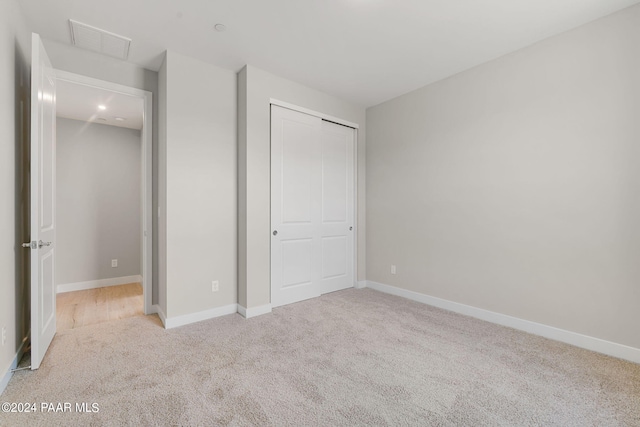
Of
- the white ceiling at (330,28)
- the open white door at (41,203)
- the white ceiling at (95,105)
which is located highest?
the white ceiling at (330,28)

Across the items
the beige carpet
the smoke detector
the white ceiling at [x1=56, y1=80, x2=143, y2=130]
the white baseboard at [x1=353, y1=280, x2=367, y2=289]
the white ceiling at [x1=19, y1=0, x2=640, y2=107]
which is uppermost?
the white ceiling at [x1=19, y1=0, x2=640, y2=107]

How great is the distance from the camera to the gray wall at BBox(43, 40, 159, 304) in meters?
2.71

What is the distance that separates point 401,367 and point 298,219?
81.9 inches

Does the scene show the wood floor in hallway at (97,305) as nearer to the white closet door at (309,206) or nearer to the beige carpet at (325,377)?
the beige carpet at (325,377)

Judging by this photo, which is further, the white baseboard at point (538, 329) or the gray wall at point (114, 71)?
the gray wall at point (114, 71)

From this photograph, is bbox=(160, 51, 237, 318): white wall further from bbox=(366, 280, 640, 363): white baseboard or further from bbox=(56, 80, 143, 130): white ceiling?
bbox=(366, 280, 640, 363): white baseboard

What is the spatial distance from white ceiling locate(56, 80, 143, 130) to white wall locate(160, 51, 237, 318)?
31.2 inches

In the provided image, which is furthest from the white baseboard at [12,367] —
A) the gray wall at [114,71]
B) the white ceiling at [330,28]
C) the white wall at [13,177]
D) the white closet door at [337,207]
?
the white closet door at [337,207]

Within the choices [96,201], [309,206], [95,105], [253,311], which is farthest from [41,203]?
[96,201]

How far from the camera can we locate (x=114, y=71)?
2.96 metres

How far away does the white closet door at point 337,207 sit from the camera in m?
4.01

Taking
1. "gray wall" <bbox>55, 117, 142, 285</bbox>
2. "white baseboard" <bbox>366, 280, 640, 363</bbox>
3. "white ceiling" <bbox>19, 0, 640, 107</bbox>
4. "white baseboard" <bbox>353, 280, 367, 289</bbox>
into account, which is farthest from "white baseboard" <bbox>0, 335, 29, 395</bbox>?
"white baseboard" <bbox>366, 280, 640, 363</bbox>

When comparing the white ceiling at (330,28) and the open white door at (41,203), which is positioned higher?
the white ceiling at (330,28)

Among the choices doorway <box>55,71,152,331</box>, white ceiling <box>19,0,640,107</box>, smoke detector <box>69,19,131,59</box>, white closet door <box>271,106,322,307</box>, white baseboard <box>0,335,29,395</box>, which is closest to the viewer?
white baseboard <box>0,335,29,395</box>
